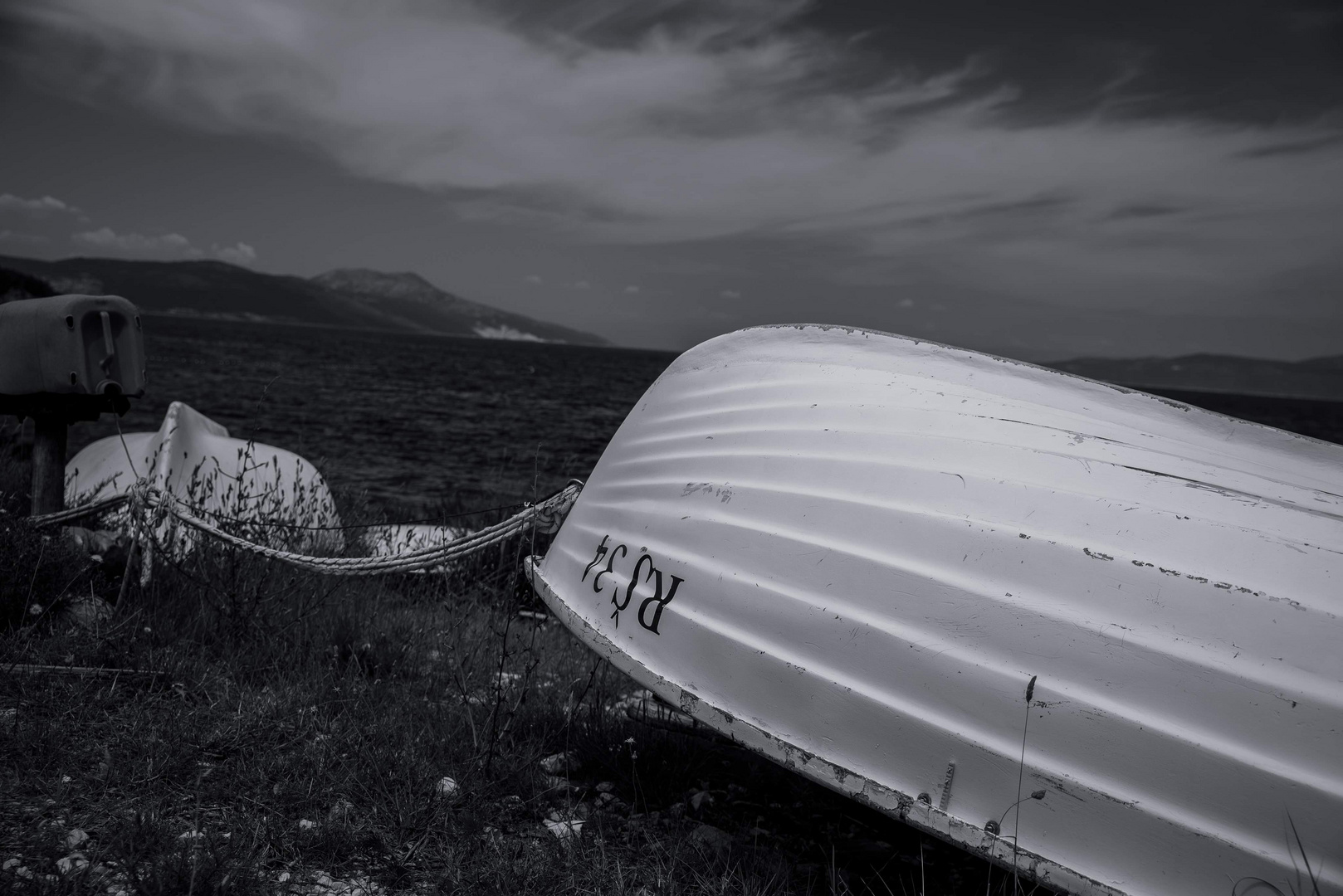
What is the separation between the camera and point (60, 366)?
4.16 m

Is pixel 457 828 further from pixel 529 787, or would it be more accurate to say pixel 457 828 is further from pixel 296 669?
pixel 296 669

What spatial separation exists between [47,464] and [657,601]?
12.2 ft

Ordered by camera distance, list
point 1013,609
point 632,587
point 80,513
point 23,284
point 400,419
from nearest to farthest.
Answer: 1. point 1013,609
2. point 632,587
3. point 80,513
4. point 400,419
5. point 23,284

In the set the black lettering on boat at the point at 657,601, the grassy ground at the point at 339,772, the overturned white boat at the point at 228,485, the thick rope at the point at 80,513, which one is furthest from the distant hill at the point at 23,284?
the black lettering on boat at the point at 657,601

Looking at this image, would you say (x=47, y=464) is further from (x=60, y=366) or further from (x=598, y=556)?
(x=598, y=556)

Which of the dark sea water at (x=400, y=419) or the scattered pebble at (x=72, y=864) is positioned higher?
the scattered pebble at (x=72, y=864)

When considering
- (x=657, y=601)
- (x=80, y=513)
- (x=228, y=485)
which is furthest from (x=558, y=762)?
(x=228, y=485)

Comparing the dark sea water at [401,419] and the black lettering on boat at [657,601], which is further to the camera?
the dark sea water at [401,419]

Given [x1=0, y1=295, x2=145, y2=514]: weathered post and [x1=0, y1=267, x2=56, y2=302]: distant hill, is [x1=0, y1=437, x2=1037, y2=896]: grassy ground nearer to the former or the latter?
[x1=0, y1=295, x2=145, y2=514]: weathered post

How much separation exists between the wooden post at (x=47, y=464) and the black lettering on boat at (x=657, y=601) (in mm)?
3505

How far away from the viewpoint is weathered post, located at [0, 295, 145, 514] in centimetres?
414

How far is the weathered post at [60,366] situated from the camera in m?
4.14

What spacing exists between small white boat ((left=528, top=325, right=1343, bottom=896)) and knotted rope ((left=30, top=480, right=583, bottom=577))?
0.74 m

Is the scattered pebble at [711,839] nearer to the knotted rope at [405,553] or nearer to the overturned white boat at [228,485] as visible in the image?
the knotted rope at [405,553]
